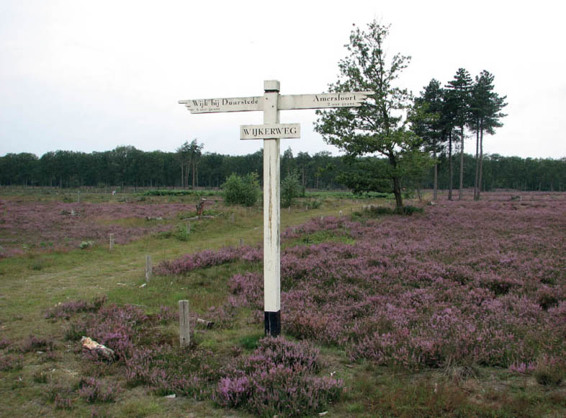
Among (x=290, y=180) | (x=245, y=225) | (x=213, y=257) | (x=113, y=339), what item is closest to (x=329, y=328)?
(x=113, y=339)

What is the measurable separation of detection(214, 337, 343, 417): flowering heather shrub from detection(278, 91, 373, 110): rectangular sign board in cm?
428

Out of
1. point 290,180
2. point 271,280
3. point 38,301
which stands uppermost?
point 290,180

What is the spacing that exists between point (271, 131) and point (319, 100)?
3.39ft

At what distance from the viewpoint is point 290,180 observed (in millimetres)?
48438

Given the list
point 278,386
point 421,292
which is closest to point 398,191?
point 421,292

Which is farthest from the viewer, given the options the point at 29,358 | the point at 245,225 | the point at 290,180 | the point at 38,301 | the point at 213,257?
the point at 290,180

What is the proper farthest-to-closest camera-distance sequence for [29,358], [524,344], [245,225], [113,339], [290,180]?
[290,180] → [245,225] → [113,339] → [29,358] → [524,344]

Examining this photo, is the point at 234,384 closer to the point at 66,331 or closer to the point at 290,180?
the point at 66,331

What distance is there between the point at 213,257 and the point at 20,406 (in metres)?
10.7

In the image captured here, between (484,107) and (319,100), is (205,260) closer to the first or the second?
Answer: (319,100)

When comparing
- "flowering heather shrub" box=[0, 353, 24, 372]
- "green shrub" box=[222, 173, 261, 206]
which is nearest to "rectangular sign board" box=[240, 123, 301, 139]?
"flowering heather shrub" box=[0, 353, 24, 372]

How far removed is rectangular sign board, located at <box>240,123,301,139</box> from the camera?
21.7 feet

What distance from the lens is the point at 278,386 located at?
210 inches

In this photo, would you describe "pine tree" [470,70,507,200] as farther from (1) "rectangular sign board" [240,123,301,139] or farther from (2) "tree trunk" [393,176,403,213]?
(1) "rectangular sign board" [240,123,301,139]
